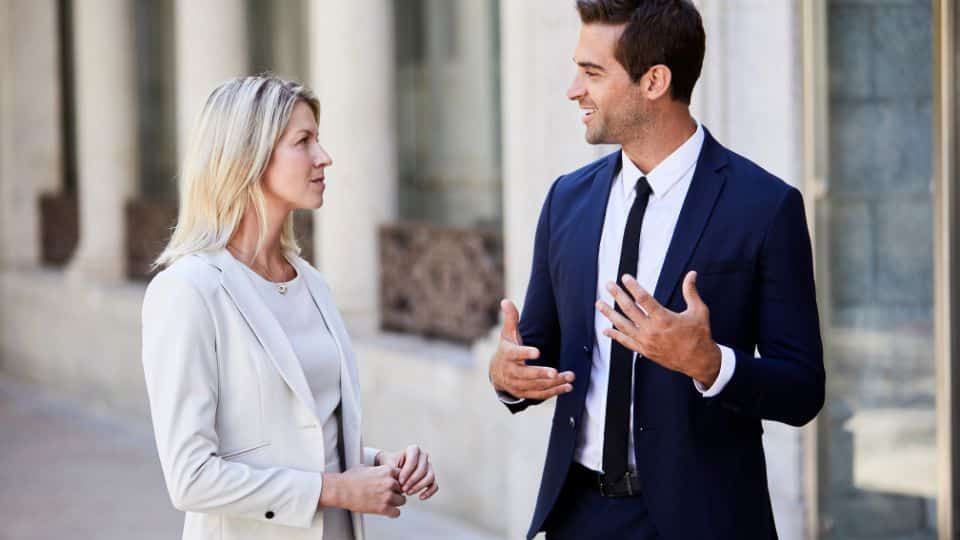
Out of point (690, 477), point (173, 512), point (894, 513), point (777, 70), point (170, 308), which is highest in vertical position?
point (777, 70)

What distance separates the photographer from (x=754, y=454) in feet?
10.5

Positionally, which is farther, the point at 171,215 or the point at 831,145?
the point at 171,215

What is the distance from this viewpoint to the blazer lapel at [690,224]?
312cm

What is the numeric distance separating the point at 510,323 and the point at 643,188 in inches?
17.8

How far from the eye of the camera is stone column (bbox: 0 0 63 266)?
14227 mm

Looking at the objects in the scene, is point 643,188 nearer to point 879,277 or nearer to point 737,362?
point 737,362

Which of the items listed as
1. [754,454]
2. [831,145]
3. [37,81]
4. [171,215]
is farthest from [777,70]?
[37,81]

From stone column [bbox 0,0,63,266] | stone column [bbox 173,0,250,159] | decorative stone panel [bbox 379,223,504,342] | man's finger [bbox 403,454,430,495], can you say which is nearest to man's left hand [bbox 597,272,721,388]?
man's finger [bbox 403,454,430,495]

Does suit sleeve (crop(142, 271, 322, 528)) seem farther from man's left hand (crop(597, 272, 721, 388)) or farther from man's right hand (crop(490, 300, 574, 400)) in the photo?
man's left hand (crop(597, 272, 721, 388))

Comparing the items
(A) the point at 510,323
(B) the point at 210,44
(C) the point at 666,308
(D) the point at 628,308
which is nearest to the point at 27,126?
(B) the point at 210,44

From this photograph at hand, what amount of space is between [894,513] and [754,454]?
3.01 meters

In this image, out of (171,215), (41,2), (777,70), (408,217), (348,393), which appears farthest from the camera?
(41,2)

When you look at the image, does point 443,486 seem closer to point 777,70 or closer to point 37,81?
point 777,70

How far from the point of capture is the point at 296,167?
10.6ft
